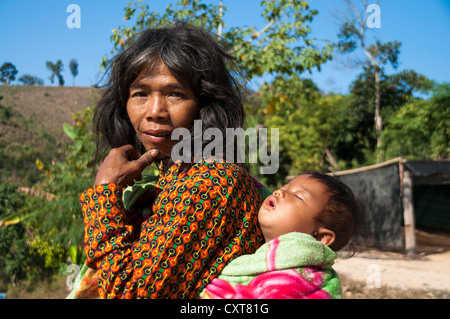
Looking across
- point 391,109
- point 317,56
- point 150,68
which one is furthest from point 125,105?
point 391,109

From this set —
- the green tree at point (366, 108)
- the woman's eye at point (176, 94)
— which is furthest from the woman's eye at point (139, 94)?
the green tree at point (366, 108)

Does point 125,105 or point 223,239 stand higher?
point 125,105

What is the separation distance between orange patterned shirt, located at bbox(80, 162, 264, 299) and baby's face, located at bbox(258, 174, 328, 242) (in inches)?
4.2

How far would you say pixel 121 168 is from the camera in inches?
50.8

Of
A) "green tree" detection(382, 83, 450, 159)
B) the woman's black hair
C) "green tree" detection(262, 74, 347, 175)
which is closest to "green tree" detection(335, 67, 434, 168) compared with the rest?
"green tree" detection(262, 74, 347, 175)

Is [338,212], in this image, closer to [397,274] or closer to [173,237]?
[173,237]

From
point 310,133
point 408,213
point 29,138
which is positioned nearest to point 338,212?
point 29,138

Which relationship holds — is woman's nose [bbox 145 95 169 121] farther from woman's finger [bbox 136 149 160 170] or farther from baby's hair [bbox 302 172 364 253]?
baby's hair [bbox 302 172 364 253]

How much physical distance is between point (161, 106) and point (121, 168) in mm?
282

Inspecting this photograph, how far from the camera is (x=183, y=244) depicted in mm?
1124

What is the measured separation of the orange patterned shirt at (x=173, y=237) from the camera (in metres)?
1.11

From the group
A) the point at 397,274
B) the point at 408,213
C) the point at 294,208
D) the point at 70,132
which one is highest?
the point at 70,132

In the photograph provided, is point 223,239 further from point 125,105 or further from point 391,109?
point 391,109
